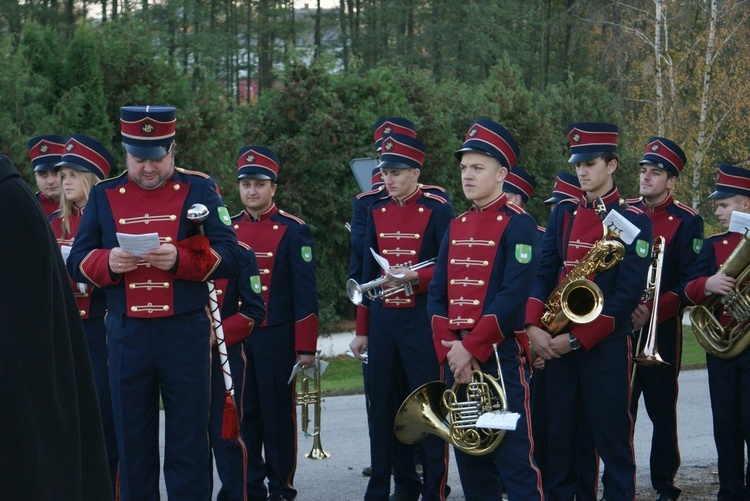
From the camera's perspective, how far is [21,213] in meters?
2.58

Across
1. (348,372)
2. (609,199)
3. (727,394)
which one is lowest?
(348,372)

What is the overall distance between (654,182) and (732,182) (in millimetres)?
596

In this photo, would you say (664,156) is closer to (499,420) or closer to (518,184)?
(518,184)

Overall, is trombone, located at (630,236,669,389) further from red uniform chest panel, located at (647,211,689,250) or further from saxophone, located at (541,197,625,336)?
saxophone, located at (541,197,625,336)

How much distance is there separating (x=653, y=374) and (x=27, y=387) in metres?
5.76

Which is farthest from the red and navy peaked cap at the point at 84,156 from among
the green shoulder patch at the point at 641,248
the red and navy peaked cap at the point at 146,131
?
the green shoulder patch at the point at 641,248

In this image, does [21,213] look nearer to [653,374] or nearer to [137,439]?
[137,439]

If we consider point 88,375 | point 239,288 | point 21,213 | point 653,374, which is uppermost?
point 21,213

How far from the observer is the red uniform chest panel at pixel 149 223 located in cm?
558

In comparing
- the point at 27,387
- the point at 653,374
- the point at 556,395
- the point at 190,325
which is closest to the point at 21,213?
the point at 27,387

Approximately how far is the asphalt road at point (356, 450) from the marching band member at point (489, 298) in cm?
202

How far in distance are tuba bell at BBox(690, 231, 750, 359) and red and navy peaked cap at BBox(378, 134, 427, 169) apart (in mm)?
2147

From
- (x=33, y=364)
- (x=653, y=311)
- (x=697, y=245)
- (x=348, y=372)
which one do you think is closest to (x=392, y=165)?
(x=653, y=311)

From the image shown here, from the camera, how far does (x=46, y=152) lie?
821 centimetres
